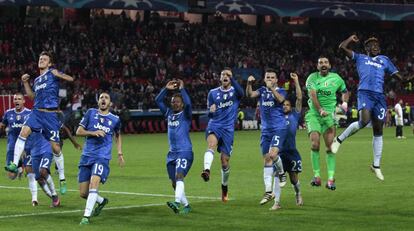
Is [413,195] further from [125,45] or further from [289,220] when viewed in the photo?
[125,45]

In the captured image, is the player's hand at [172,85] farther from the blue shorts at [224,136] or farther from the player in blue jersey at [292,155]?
the blue shorts at [224,136]

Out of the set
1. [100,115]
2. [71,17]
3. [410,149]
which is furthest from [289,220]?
[71,17]

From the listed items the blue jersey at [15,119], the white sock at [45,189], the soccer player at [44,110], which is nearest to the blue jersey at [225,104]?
the soccer player at [44,110]

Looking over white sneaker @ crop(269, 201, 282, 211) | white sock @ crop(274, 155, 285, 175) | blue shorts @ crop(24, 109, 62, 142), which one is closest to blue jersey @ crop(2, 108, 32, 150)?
blue shorts @ crop(24, 109, 62, 142)

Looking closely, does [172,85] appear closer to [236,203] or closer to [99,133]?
[99,133]

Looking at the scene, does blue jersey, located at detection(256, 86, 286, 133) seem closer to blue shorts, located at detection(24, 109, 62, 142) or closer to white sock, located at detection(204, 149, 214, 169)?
white sock, located at detection(204, 149, 214, 169)

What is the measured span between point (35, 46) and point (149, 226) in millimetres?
41667

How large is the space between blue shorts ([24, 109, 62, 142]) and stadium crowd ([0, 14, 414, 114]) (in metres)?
30.2

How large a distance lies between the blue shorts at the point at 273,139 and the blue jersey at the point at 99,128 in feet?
10.1

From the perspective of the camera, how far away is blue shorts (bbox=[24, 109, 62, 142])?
20.4 m

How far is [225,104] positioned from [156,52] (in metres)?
42.8

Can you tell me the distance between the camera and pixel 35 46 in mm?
56656

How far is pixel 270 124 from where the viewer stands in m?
19.2

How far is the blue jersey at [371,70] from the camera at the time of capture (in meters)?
20.6
